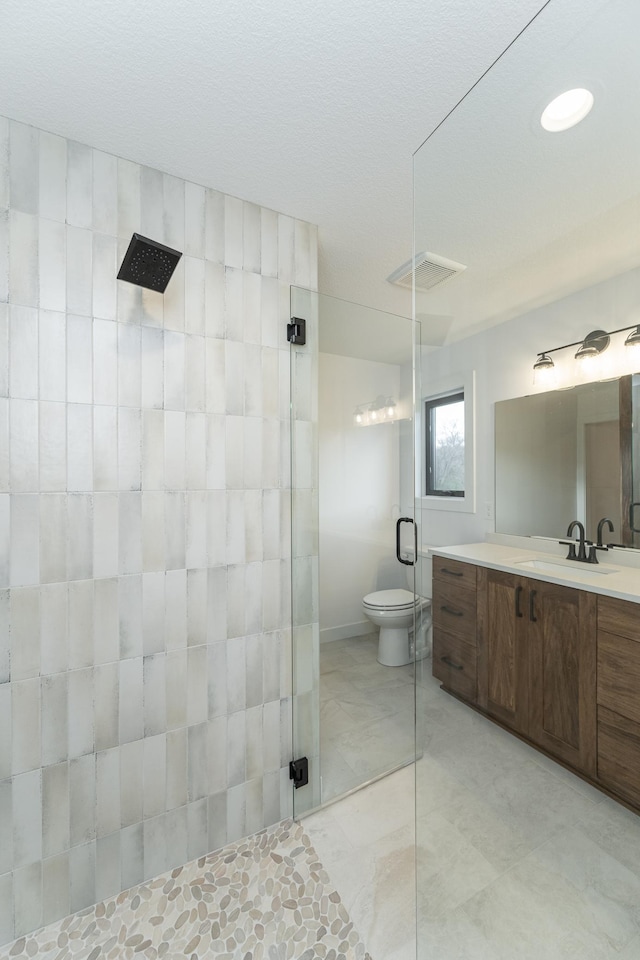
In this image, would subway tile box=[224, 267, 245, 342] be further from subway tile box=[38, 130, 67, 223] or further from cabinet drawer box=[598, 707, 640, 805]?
cabinet drawer box=[598, 707, 640, 805]

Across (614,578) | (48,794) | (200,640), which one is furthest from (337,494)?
(48,794)

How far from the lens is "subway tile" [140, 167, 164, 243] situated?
1.47m

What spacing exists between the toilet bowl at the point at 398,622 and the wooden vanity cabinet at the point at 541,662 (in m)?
0.23

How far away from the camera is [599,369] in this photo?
632 millimetres

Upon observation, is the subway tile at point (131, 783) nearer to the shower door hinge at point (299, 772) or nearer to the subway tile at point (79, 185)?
the shower door hinge at point (299, 772)

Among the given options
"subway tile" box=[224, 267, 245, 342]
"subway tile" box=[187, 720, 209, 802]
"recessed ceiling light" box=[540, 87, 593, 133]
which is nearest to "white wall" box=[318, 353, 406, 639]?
"subway tile" box=[224, 267, 245, 342]

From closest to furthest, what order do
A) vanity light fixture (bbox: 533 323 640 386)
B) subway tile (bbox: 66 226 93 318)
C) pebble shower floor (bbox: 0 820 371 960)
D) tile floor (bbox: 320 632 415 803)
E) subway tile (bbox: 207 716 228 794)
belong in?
vanity light fixture (bbox: 533 323 640 386), pebble shower floor (bbox: 0 820 371 960), subway tile (bbox: 66 226 93 318), subway tile (bbox: 207 716 228 794), tile floor (bbox: 320 632 415 803)

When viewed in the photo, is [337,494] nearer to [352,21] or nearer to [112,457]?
[112,457]

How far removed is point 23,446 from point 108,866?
1391mm

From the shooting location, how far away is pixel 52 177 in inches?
52.7

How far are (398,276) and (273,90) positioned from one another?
1041 mm

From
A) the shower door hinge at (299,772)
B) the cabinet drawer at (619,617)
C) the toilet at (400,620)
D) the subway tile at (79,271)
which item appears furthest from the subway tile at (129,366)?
the shower door hinge at (299,772)

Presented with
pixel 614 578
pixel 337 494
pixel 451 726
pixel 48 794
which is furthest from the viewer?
pixel 337 494

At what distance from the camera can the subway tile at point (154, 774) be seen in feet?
4.83
